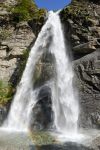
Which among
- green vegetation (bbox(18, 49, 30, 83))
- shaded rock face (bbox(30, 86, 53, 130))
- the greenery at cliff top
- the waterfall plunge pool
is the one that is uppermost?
the greenery at cliff top

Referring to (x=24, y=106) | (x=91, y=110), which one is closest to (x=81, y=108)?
(x=91, y=110)

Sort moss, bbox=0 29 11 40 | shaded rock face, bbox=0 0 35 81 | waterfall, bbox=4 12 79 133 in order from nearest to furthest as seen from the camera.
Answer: waterfall, bbox=4 12 79 133 → shaded rock face, bbox=0 0 35 81 → moss, bbox=0 29 11 40

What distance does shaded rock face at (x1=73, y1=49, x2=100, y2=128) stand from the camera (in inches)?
802

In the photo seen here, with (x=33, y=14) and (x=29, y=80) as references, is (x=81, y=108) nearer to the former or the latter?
(x=29, y=80)

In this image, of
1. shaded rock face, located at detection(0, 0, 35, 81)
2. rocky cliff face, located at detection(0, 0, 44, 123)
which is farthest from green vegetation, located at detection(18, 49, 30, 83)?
shaded rock face, located at detection(0, 0, 35, 81)

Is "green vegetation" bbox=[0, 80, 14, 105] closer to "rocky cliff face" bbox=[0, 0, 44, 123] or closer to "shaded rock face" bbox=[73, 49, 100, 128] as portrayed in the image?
"rocky cliff face" bbox=[0, 0, 44, 123]

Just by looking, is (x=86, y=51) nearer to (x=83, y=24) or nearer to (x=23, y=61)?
(x=83, y=24)

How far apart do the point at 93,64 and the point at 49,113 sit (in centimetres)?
441

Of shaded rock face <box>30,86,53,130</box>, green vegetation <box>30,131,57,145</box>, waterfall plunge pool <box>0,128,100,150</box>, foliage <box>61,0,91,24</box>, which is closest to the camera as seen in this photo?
waterfall plunge pool <box>0,128,100,150</box>

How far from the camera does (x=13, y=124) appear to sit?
71.6 ft

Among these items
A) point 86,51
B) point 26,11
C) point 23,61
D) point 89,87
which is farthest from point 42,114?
point 26,11

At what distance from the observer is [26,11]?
32.4 metres

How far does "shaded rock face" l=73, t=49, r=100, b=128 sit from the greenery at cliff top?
9184mm

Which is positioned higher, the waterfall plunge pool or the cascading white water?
the cascading white water
